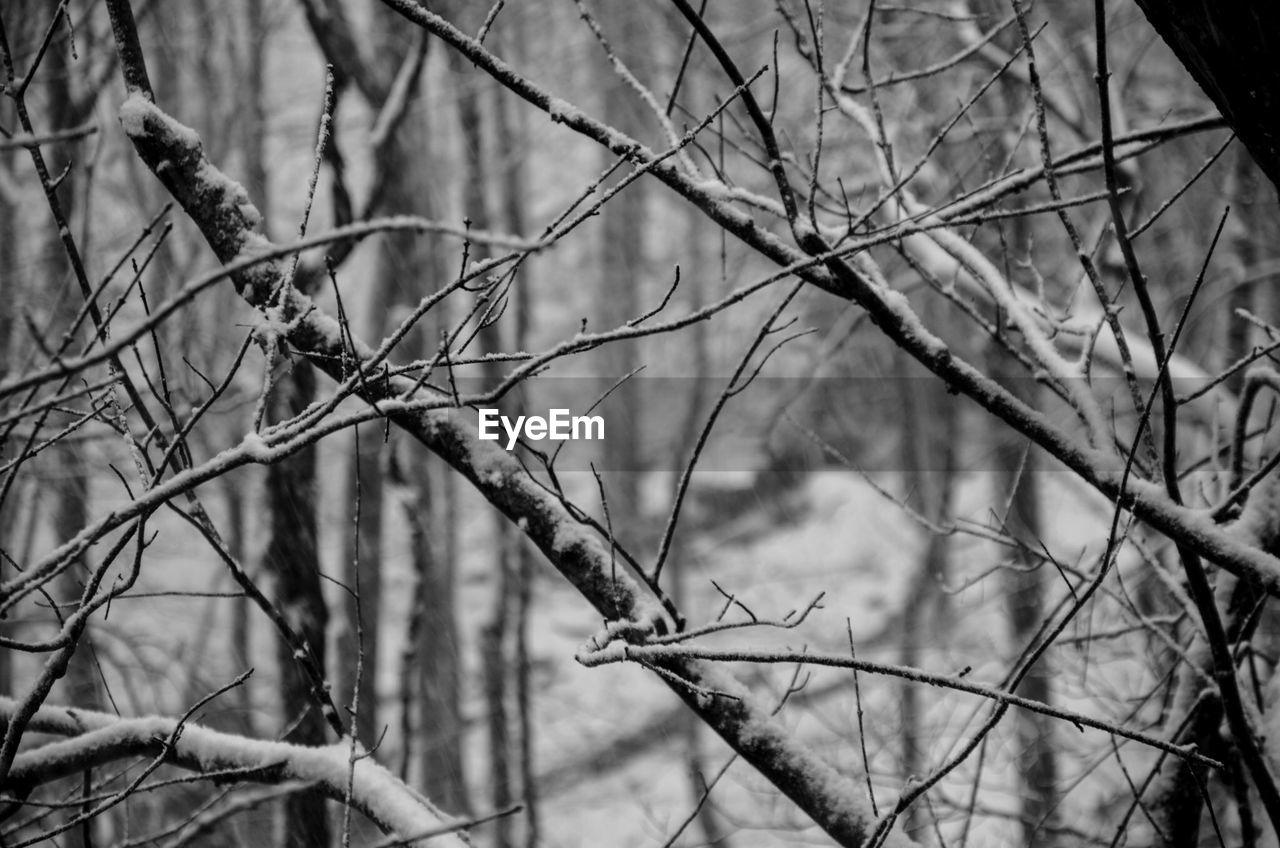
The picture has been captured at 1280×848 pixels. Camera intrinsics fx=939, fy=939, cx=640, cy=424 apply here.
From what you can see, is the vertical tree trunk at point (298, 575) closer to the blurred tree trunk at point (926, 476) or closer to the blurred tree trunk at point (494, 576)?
the blurred tree trunk at point (494, 576)

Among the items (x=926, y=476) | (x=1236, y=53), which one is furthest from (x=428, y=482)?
(x=1236, y=53)

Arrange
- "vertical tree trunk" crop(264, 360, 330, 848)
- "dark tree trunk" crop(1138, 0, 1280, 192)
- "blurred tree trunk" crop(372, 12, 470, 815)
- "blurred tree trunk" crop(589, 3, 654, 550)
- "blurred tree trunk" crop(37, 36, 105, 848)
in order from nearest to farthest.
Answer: "dark tree trunk" crop(1138, 0, 1280, 192) → "vertical tree trunk" crop(264, 360, 330, 848) → "blurred tree trunk" crop(37, 36, 105, 848) → "blurred tree trunk" crop(372, 12, 470, 815) → "blurred tree trunk" crop(589, 3, 654, 550)

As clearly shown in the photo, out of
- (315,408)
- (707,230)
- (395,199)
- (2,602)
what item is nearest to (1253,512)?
(315,408)

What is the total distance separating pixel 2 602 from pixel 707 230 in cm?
1227

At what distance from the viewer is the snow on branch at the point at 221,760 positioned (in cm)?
202

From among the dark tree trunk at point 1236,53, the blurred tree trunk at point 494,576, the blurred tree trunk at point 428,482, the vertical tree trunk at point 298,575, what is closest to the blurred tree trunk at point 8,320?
the vertical tree trunk at point 298,575

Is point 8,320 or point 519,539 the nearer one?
point 8,320

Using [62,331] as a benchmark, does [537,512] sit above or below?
below

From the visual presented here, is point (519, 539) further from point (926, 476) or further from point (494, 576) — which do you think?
point (926, 476)

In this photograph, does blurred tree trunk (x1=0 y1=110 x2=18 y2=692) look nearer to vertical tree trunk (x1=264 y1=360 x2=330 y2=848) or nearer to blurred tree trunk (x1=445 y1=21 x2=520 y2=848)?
vertical tree trunk (x1=264 y1=360 x2=330 y2=848)

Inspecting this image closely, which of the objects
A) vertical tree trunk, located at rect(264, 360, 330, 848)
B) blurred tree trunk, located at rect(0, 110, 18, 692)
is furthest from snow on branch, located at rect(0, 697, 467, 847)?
blurred tree trunk, located at rect(0, 110, 18, 692)

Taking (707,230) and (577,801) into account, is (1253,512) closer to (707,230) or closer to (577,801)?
(577,801)

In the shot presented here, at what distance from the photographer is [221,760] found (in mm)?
2137

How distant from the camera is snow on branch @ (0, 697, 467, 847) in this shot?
6.63 ft
